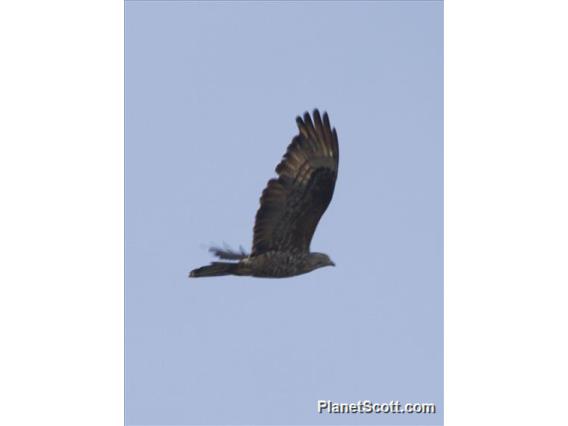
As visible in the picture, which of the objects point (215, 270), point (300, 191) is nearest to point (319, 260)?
point (300, 191)

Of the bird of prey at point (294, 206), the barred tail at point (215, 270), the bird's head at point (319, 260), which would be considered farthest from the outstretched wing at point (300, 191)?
the barred tail at point (215, 270)

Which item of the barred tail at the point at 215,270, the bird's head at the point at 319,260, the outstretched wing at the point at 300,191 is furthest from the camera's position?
the bird's head at the point at 319,260

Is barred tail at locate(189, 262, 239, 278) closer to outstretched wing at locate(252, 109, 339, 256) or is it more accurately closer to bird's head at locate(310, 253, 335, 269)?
outstretched wing at locate(252, 109, 339, 256)

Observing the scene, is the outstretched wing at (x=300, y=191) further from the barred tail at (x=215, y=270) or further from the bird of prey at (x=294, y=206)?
the barred tail at (x=215, y=270)

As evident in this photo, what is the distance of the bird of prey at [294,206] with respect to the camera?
8406 millimetres

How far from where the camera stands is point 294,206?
27.6 ft

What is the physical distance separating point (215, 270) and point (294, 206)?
3.60ft

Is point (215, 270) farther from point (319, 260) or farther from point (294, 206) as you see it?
point (319, 260)
